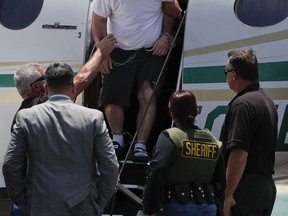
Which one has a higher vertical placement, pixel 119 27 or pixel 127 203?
pixel 119 27

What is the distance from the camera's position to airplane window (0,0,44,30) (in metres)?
6.56

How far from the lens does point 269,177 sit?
432cm

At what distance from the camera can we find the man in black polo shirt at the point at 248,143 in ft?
13.6

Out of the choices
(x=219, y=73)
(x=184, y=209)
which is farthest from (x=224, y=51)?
(x=184, y=209)

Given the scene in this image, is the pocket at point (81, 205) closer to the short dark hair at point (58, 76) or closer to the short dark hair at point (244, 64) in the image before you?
the short dark hair at point (58, 76)

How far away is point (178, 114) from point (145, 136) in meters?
1.74

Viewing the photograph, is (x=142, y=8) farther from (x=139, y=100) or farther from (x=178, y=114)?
(x=178, y=114)

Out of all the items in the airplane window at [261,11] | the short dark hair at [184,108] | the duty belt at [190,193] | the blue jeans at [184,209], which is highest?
the airplane window at [261,11]

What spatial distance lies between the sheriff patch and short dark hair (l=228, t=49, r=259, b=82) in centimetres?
64

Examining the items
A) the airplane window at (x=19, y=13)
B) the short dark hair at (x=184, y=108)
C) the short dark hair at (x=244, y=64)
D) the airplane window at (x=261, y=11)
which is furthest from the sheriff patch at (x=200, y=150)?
the airplane window at (x=19, y=13)

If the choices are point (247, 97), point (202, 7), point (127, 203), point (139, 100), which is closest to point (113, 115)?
point (139, 100)

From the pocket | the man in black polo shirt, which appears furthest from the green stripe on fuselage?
the pocket

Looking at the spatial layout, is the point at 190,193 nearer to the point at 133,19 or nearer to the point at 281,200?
the point at 281,200

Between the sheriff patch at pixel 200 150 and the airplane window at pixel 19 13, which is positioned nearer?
the sheriff patch at pixel 200 150
